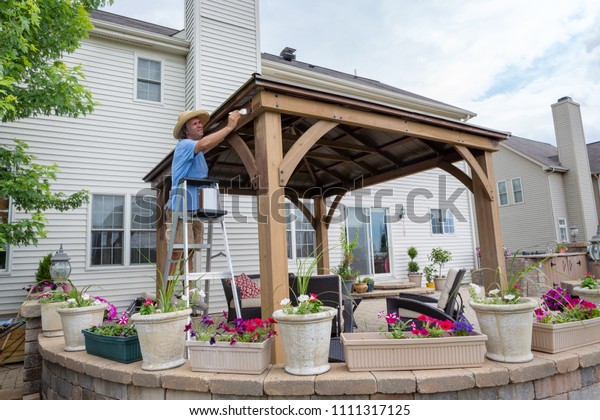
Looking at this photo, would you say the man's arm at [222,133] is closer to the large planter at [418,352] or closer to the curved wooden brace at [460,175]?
the large planter at [418,352]

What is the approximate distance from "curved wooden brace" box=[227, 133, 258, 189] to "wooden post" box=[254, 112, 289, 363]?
85 millimetres

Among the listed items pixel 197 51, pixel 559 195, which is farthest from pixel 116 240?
pixel 559 195

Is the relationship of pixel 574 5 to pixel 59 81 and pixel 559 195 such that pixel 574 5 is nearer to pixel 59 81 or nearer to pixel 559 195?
pixel 559 195

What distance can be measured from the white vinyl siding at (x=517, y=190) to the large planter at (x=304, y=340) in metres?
17.0

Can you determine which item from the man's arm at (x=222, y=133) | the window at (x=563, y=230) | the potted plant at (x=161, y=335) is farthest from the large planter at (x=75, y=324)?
the window at (x=563, y=230)

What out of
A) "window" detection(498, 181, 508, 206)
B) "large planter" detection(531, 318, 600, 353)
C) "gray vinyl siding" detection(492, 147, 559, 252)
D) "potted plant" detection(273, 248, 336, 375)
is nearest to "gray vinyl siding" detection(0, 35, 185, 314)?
"potted plant" detection(273, 248, 336, 375)

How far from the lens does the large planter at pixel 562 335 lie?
2.77 meters

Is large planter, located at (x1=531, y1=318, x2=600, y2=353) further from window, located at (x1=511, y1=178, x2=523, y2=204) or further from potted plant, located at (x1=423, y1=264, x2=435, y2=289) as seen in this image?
window, located at (x1=511, y1=178, x2=523, y2=204)

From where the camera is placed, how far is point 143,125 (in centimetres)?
742

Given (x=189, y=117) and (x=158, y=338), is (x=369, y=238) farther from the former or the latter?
(x=158, y=338)

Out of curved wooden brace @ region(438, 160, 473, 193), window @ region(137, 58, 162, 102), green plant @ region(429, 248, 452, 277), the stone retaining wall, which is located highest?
window @ region(137, 58, 162, 102)

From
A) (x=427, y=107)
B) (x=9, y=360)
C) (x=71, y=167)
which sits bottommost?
(x=9, y=360)

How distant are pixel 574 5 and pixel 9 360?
13623mm

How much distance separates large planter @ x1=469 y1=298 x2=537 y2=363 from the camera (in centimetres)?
260
